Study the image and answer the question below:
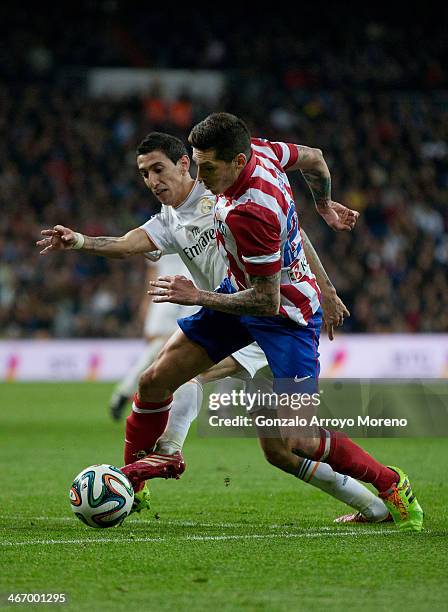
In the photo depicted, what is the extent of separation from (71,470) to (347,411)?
2198 mm

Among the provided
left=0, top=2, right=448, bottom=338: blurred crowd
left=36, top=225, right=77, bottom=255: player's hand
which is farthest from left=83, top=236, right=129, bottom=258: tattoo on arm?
left=0, top=2, right=448, bottom=338: blurred crowd

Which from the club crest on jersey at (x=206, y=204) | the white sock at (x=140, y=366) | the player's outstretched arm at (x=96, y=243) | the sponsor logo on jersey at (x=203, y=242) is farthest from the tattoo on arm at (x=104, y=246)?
the white sock at (x=140, y=366)

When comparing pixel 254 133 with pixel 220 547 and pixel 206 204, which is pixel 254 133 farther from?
pixel 220 547

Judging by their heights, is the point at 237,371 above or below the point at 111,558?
above

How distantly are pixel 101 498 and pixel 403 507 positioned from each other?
152 cm

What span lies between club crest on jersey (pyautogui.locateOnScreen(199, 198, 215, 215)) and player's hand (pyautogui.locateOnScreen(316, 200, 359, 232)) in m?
0.65

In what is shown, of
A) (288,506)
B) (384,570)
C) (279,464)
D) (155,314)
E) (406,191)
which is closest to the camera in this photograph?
(384,570)

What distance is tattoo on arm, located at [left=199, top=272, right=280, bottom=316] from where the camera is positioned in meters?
5.28

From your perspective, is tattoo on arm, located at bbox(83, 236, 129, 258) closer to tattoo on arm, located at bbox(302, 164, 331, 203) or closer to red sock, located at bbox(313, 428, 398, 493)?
tattoo on arm, located at bbox(302, 164, 331, 203)

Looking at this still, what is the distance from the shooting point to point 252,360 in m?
7.02

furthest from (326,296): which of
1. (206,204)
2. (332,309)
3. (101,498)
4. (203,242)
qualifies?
(101,498)

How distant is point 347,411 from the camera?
754 centimetres

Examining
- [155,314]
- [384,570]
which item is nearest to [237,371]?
[384,570]

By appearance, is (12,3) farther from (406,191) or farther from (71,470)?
(71,470)
